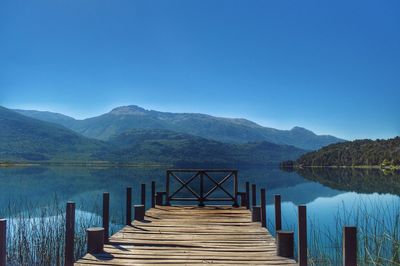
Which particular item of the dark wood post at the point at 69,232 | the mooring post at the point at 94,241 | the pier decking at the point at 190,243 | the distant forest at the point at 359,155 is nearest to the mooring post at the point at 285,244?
the pier decking at the point at 190,243

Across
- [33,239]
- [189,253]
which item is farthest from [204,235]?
[33,239]

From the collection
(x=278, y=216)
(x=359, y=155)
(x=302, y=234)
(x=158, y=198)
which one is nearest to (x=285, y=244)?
(x=302, y=234)

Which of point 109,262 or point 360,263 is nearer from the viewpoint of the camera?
point 109,262

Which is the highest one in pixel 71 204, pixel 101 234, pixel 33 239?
pixel 71 204

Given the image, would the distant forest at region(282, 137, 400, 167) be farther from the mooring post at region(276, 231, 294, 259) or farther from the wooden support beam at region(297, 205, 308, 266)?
the wooden support beam at region(297, 205, 308, 266)

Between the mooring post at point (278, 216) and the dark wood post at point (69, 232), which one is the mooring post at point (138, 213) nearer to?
the mooring post at point (278, 216)

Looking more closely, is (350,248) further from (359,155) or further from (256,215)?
(359,155)

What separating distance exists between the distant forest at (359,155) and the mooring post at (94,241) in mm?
90204

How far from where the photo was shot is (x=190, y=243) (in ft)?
27.0

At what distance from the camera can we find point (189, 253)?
739cm

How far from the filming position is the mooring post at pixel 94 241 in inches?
291

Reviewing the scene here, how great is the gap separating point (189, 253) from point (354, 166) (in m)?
107

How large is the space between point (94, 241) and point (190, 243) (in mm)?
1956

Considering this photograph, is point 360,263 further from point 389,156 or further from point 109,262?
point 389,156
